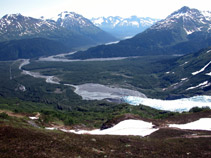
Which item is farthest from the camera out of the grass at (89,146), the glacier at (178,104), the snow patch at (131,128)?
the glacier at (178,104)

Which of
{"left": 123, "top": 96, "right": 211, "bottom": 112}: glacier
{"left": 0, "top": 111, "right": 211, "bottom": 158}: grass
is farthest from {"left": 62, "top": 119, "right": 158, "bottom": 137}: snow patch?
{"left": 123, "top": 96, "right": 211, "bottom": 112}: glacier

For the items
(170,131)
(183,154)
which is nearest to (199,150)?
(183,154)

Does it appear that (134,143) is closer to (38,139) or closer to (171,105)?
(38,139)

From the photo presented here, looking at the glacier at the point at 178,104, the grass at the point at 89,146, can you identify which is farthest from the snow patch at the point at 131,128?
Result: the glacier at the point at 178,104

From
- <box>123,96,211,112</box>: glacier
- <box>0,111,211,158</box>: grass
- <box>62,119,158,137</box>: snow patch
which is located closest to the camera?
<box>0,111,211,158</box>: grass

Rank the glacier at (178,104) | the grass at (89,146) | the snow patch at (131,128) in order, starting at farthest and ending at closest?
the glacier at (178,104), the snow patch at (131,128), the grass at (89,146)

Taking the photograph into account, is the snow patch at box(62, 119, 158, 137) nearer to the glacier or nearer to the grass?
the grass

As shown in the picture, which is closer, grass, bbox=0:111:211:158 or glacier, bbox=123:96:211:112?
grass, bbox=0:111:211:158

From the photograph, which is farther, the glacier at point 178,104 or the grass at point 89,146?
the glacier at point 178,104

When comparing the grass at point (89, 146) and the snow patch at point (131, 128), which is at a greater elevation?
the grass at point (89, 146)

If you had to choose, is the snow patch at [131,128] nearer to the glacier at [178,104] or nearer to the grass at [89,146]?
the grass at [89,146]

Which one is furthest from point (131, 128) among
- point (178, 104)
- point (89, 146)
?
point (178, 104)
